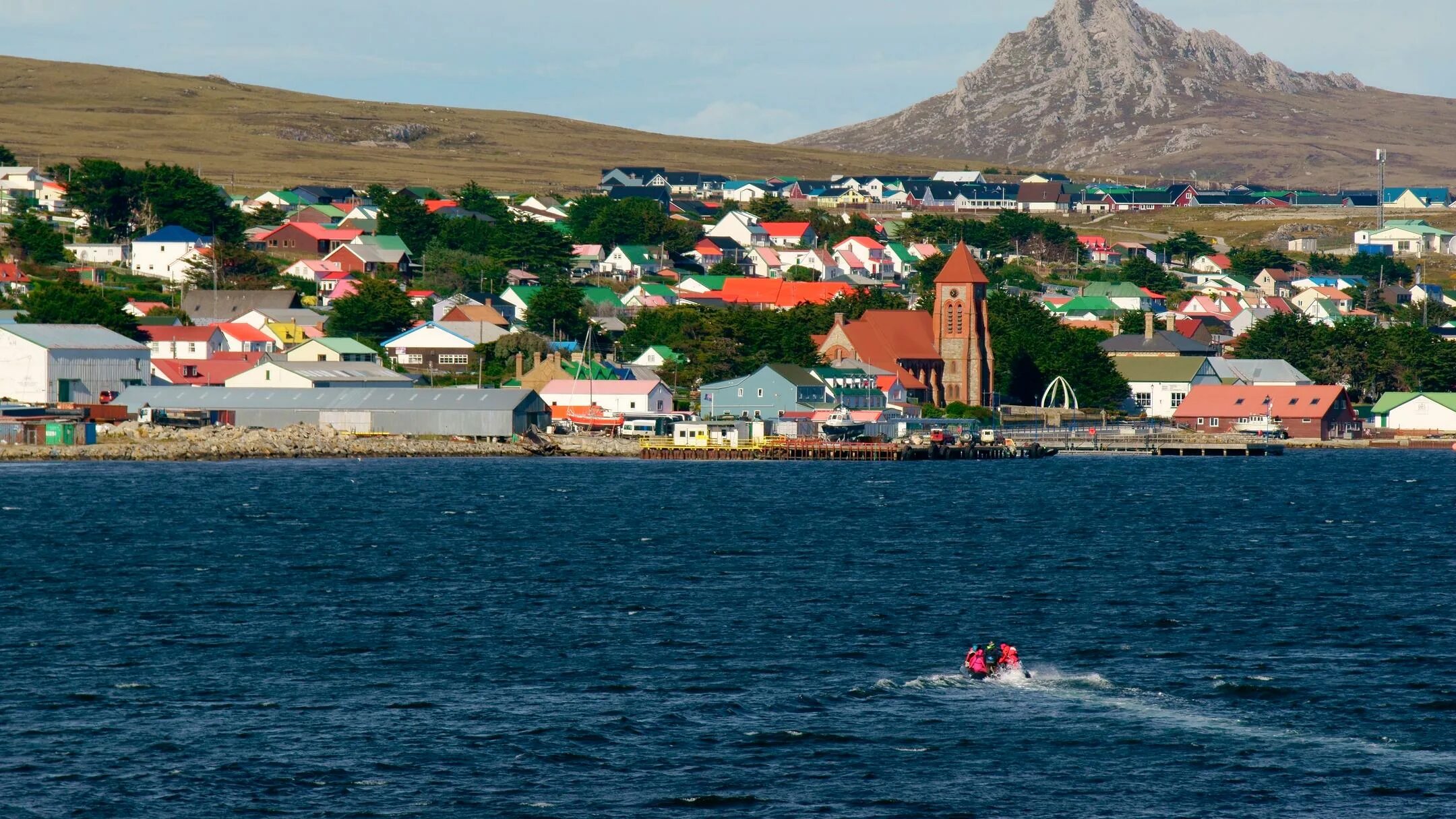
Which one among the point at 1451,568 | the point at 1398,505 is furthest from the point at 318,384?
the point at 1451,568

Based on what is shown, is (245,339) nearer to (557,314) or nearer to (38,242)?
(557,314)

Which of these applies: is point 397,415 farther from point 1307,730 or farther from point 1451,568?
point 1307,730

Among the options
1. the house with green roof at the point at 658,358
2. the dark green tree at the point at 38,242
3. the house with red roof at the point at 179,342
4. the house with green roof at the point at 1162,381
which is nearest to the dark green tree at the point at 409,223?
the dark green tree at the point at 38,242

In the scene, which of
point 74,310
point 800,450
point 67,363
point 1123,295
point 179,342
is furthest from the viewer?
point 1123,295

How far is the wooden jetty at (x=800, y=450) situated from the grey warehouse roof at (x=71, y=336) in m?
33.7

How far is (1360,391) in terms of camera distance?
148875 millimetres

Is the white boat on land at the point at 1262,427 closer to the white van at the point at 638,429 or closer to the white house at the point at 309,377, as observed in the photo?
the white van at the point at 638,429

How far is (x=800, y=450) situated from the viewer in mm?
116188

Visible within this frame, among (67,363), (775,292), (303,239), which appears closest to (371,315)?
(67,363)

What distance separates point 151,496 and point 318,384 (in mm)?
33714

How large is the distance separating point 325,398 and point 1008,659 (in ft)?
272

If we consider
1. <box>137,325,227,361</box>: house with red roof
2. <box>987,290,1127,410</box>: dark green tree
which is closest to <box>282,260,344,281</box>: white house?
<box>137,325,227,361</box>: house with red roof

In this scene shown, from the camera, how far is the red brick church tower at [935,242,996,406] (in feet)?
464

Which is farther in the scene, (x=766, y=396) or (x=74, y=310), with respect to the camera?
(x=766, y=396)
